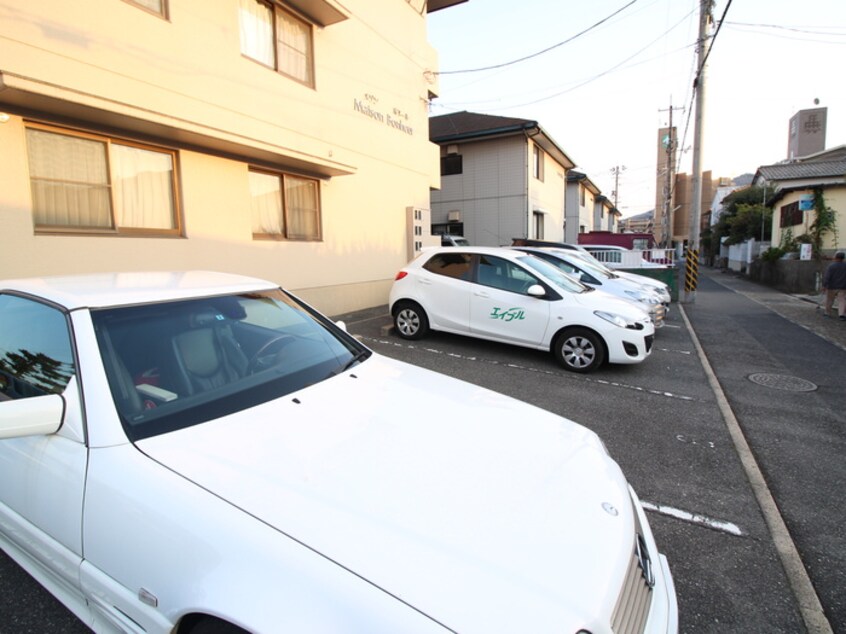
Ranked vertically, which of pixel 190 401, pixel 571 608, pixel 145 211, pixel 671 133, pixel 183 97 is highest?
pixel 671 133

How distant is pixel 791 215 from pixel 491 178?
13.6m

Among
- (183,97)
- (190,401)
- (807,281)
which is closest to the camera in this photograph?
(190,401)

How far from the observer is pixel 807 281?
16.0m

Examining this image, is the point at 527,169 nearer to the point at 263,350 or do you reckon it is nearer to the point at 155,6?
the point at 155,6

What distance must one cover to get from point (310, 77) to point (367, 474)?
9.35m

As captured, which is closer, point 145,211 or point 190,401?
point 190,401

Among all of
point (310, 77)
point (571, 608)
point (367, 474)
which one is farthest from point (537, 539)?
point (310, 77)

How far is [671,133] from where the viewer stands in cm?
3541

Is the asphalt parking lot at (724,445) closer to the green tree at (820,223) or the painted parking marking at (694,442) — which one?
the painted parking marking at (694,442)

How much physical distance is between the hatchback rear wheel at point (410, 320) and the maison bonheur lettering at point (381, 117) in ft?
17.6

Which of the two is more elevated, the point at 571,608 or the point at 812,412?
the point at 571,608

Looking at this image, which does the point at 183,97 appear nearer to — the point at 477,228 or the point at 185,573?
the point at 185,573

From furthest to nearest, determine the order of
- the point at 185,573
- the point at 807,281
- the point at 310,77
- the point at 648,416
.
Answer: the point at 807,281 < the point at 310,77 < the point at 648,416 < the point at 185,573

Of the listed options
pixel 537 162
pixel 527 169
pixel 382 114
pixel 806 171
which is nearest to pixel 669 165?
pixel 806 171
